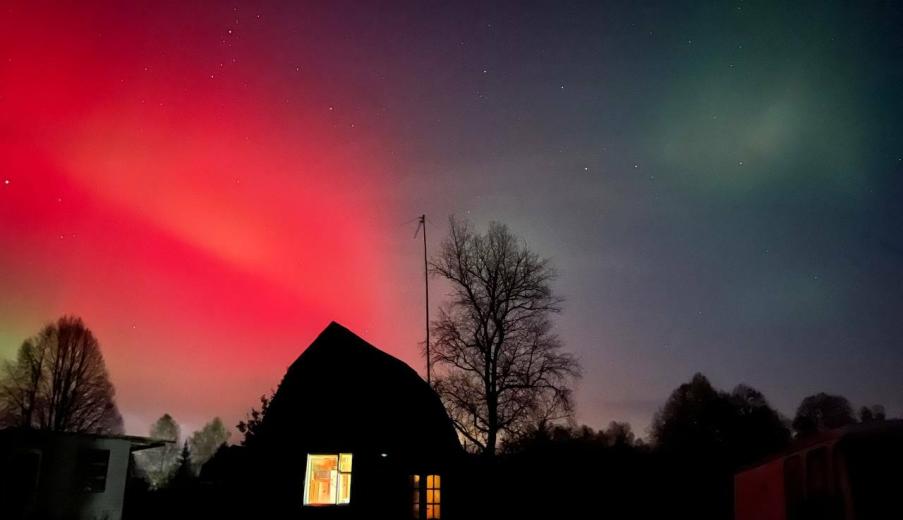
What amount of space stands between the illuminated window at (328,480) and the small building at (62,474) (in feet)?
31.8

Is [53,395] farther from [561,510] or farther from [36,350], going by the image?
[561,510]

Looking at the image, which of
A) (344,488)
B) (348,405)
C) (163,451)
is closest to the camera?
(344,488)

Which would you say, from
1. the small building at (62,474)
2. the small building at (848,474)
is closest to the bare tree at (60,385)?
the small building at (62,474)

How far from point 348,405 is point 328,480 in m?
2.31

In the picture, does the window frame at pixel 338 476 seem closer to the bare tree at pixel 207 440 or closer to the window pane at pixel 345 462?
the window pane at pixel 345 462

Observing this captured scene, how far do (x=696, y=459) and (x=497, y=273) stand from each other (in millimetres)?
11159

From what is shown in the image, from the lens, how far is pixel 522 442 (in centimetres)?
2498

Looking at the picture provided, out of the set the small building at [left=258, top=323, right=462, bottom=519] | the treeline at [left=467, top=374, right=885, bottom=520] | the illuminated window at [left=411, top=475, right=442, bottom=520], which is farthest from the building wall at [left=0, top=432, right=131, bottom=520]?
the treeline at [left=467, top=374, right=885, bottom=520]

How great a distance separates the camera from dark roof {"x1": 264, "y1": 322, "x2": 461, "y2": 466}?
17234 millimetres

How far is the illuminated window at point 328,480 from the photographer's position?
16812mm

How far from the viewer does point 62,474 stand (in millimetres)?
20484

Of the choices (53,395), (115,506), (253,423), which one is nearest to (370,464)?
(115,506)

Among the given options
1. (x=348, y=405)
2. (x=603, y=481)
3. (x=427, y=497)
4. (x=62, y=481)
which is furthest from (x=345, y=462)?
(x=62, y=481)

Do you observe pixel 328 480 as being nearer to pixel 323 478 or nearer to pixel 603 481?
pixel 323 478
